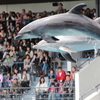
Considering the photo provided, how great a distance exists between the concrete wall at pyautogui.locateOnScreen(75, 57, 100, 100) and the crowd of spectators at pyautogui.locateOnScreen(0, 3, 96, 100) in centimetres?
45

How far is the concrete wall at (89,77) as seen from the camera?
69.1 ft

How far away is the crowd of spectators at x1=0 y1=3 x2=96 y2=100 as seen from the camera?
861 inches

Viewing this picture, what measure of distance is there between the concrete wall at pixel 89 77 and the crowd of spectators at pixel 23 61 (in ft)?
1.46

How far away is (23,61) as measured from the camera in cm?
2377

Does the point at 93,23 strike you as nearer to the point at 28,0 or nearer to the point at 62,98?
the point at 62,98

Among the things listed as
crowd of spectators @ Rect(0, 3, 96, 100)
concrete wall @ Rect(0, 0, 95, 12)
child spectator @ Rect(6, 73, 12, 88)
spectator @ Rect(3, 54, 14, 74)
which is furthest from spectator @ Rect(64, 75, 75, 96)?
concrete wall @ Rect(0, 0, 95, 12)

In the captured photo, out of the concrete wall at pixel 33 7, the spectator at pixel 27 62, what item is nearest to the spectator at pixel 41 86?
the spectator at pixel 27 62

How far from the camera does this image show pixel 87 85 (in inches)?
838

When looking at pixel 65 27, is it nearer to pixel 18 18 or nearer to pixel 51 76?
pixel 51 76

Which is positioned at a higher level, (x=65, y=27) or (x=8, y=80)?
(x=65, y=27)

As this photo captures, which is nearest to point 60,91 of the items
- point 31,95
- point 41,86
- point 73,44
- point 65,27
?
point 41,86

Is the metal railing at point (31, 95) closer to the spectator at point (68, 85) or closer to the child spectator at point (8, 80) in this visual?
the spectator at point (68, 85)

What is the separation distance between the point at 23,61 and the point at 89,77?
3875 millimetres

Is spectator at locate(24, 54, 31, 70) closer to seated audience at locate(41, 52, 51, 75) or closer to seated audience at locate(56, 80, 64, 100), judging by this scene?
seated audience at locate(41, 52, 51, 75)
